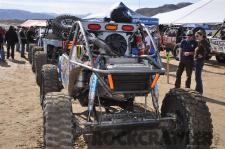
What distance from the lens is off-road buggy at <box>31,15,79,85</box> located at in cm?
1154

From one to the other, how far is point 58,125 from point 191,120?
1.73 m

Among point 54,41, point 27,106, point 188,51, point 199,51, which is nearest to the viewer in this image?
point 27,106

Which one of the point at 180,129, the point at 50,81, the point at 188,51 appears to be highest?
the point at 188,51

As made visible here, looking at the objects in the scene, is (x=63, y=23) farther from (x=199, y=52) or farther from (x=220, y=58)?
(x=220, y=58)

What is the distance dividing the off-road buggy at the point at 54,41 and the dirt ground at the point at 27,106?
75cm

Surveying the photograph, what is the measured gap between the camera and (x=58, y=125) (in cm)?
496

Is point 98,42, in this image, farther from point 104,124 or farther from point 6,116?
point 6,116

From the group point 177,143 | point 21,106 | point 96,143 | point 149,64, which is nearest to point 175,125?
point 177,143

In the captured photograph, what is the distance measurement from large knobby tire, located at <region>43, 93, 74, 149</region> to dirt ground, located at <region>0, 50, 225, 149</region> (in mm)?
1360

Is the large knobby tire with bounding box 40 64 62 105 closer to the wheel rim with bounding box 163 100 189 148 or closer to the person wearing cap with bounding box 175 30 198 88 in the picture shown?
the wheel rim with bounding box 163 100 189 148

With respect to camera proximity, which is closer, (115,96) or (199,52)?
(115,96)

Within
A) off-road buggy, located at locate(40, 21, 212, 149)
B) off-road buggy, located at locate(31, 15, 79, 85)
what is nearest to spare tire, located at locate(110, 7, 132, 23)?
off-road buggy, located at locate(40, 21, 212, 149)

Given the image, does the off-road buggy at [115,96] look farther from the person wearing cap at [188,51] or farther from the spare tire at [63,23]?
the spare tire at [63,23]

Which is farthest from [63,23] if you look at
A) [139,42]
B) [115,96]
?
[115,96]
